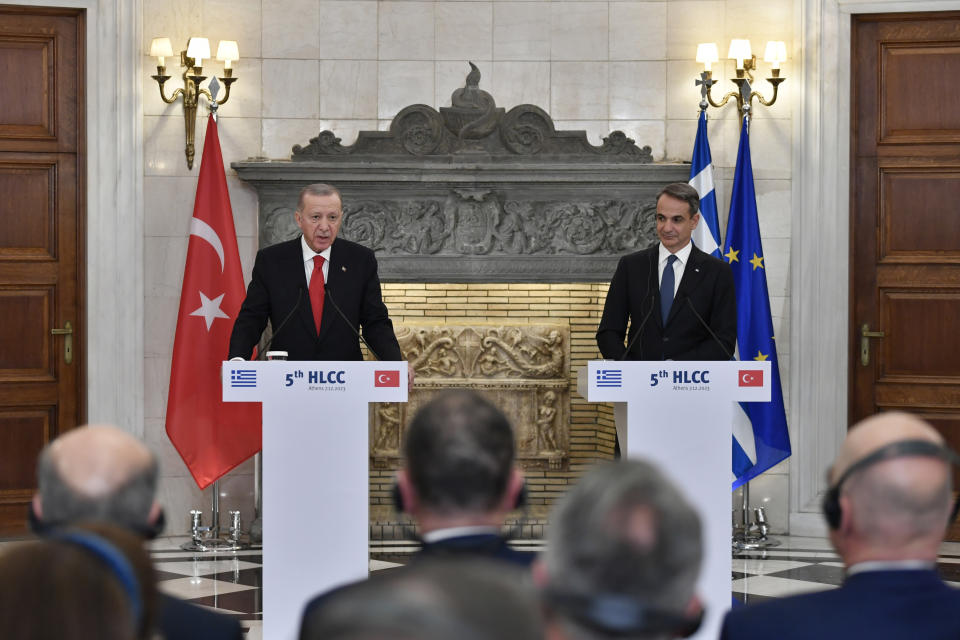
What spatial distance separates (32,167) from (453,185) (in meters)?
2.37

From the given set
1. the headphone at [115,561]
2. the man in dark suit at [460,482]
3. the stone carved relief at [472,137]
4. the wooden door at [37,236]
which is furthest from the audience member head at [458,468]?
the wooden door at [37,236]

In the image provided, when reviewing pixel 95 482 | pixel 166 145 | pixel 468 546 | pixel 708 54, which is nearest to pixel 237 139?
pixel 166 145

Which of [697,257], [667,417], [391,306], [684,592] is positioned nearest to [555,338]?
[391,306]

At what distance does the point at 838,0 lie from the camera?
22.1 ft

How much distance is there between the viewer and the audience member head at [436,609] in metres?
0.82

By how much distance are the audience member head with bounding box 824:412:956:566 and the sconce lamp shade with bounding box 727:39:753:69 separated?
521 cm

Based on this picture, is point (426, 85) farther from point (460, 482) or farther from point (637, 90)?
point (460, 482)

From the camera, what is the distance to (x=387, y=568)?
19.2 ft

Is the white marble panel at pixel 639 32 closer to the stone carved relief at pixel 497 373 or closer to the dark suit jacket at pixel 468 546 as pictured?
the stone carved relief at pixel 497 373

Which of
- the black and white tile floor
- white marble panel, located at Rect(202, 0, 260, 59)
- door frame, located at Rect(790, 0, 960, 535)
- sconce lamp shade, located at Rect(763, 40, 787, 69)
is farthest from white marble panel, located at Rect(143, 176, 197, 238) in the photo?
door frame, located at Rect(790, 0, 960, 535)

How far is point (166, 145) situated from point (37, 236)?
88 centimetres

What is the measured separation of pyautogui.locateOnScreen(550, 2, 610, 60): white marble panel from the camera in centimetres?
690

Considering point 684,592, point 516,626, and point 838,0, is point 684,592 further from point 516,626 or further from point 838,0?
point 838,0

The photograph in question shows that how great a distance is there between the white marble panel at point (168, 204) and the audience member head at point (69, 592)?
5801mm
